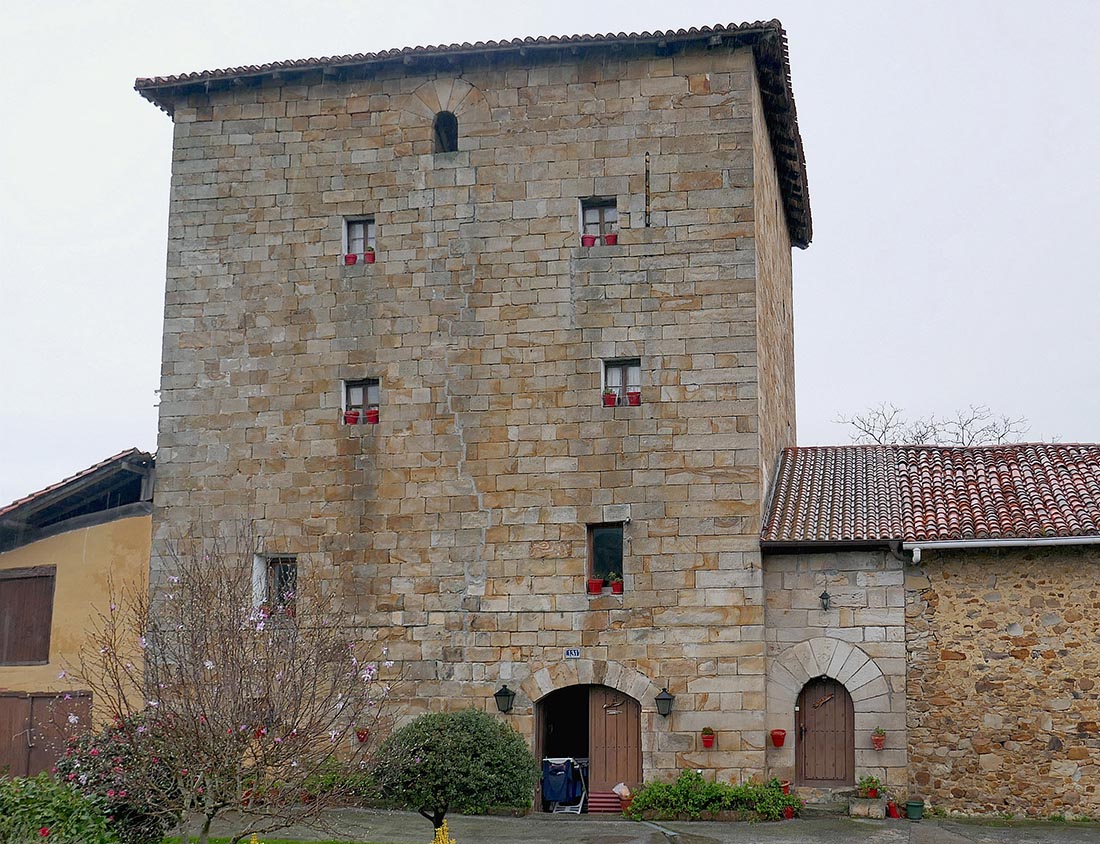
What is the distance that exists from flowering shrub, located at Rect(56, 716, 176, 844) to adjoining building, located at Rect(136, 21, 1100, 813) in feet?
18.5

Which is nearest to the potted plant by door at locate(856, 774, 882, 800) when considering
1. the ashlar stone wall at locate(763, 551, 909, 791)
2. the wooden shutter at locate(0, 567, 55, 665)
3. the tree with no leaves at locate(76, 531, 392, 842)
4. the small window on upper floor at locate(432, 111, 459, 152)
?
the ashlar stone wall at locate(763, 551, 909, 791)

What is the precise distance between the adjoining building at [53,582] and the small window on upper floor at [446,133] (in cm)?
670

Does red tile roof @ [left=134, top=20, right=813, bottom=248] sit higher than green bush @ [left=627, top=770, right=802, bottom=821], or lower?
higher

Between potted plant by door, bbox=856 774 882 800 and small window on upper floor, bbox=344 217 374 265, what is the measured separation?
10.3m

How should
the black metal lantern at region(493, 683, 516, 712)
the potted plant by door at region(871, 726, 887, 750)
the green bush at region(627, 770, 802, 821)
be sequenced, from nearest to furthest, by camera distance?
the green bush at region(627, 770, 802, 821), the potted plant by door at region(871, 726, 887, 750), the black metal lantern at region(493, 683, 516, 712)

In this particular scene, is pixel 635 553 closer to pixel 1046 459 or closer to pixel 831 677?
pixel 831 677

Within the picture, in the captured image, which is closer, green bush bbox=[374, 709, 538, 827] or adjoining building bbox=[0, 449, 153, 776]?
green bush bbox=[374, 709, 538, 827]

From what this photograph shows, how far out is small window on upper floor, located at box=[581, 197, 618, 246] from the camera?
20.0 meters

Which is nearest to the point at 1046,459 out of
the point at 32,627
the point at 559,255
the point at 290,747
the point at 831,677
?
the point at 831,677

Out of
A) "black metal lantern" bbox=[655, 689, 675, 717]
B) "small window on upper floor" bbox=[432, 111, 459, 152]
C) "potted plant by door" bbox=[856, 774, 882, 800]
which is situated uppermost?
"small window on upper floor" bbox=[432, 111, 459, 152]

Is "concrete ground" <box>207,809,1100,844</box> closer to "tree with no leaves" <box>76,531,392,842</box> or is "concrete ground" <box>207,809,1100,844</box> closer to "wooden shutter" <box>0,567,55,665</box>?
"tree with no leaves" <box>76,531,392,842</box>

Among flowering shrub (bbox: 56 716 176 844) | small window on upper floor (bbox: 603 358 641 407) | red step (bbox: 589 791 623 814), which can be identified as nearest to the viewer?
flowering shrub (bbox: 56 716 176 844)

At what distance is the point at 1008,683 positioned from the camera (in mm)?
18156

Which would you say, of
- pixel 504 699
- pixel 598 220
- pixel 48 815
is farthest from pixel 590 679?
pixel 48 815
